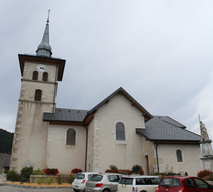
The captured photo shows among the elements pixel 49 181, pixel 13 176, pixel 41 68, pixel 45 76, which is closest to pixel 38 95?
pixel 45 76

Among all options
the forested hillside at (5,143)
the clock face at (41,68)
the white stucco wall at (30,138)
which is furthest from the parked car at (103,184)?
the forested hillside at (5,143)

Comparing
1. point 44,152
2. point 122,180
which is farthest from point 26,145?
point 122,180

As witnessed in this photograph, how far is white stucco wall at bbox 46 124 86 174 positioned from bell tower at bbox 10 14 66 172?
885mm

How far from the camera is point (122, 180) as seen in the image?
971cm

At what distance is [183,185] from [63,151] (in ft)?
46.5

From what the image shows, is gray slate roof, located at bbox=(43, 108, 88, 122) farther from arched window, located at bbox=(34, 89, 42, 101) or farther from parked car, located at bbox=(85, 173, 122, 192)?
parked car, located at bbox=(85, 173, 122, 192)

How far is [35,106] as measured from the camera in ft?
70.4

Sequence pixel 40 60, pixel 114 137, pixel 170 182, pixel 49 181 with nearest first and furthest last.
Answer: pixel 170 182 < pixel 49 181 < pixel 114 137 < pixel 40 60

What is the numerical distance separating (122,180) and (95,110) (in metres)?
8.50

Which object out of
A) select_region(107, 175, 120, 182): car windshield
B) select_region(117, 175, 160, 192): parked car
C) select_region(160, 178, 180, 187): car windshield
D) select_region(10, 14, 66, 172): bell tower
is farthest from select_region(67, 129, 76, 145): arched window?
select_region(160, 178, 180, 187): car windshield

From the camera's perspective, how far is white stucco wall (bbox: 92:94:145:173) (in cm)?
1667

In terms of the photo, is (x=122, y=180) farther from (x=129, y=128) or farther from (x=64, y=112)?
(x=64, y=112)

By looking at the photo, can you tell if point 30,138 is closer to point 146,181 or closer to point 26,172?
point 26,172

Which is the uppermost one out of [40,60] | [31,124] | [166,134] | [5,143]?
[40,60]
